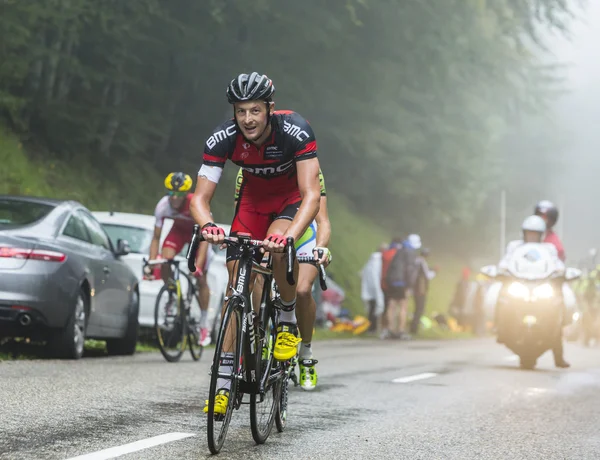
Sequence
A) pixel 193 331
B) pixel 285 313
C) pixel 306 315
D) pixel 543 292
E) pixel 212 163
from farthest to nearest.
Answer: pixel 543 292, pixel 193 331, pixel 306 315, pixel 285 313, pixel 212 163

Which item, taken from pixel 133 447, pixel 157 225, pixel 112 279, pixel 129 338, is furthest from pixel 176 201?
pixel 133 447

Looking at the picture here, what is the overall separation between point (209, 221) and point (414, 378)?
694 cm

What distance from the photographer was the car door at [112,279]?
A: 14070mm

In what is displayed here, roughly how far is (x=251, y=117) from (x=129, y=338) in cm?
814

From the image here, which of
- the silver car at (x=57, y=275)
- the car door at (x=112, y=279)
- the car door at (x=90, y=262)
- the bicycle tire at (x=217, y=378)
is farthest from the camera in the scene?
the car door at (x=112, y=279)

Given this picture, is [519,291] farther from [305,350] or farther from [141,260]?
[305,350]

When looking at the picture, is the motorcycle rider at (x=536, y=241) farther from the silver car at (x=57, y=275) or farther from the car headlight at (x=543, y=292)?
the silver car at (x=57, y=275)

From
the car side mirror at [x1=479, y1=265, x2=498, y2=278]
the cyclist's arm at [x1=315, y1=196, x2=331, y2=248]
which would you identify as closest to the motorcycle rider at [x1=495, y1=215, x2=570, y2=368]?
the car side mirror at [x1=479, y1=265, x2=498, y2=278]

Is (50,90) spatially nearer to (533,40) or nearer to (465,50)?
(465,50)

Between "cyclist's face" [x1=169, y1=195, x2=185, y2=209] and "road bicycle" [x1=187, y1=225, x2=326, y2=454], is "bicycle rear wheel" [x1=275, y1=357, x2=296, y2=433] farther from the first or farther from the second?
"cyclist's face" [x1=169, y1=195, x2=185, y2=209]

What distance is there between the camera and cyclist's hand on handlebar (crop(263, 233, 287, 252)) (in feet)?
22.5

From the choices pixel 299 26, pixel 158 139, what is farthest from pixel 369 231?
pixel 158 139

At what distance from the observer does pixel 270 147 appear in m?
7.64

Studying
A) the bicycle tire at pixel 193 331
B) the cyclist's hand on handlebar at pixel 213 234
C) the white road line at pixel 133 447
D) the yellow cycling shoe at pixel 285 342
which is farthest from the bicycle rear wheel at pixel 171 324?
the cyclist's hand on handlebar at pixel 213 234
